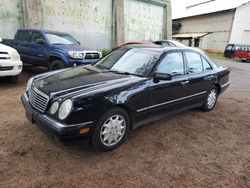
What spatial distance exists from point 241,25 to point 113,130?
99.2 feet

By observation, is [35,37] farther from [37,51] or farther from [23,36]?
[23,36]

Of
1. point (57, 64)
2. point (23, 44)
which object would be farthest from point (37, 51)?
point (57, 64)

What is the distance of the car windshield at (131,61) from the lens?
3.71 metres

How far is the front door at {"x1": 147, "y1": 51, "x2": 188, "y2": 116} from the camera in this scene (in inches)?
143

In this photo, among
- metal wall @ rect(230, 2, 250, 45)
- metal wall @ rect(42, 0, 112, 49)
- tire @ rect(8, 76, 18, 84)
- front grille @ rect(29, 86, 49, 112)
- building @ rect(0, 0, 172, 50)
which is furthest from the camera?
metal wall @ rect(230, 2, 250, 45)

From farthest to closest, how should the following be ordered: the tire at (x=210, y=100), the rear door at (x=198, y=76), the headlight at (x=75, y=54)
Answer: the headlight at (x=75, y=54)
the tire at (x=210, y=100)
the rear door at (x=198, y=76)

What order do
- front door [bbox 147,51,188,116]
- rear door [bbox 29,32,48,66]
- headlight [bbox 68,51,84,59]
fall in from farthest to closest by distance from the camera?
rear door [bbox 29,32,48,66], headlight [bbox 68,51,84,59], front door [bbox 147,51,188,116]

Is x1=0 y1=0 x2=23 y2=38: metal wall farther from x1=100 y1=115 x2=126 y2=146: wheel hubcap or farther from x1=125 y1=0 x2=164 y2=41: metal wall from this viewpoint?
x1=100 y1=115 x2=126 y2=146: wheel hubcap

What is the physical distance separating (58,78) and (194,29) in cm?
3650

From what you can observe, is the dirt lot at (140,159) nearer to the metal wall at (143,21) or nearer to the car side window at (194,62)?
the car side window at (194,62)

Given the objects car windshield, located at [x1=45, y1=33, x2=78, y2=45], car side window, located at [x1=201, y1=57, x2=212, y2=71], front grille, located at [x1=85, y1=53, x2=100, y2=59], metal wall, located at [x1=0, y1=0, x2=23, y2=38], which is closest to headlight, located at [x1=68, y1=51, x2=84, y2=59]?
front grille, located at [x1=85, y1=53, x2=100, y2=59]

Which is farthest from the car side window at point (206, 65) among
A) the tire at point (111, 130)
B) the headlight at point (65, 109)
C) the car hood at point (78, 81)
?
the headlight at point (65, 109)

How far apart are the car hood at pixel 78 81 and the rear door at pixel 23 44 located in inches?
197

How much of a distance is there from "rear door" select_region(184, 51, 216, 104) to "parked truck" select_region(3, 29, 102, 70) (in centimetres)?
374
